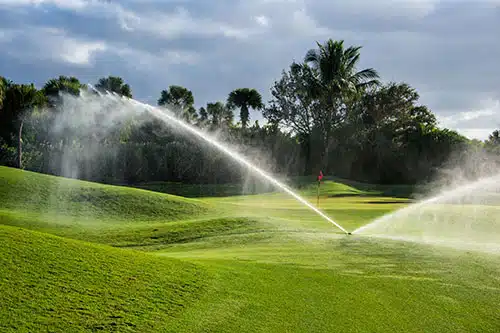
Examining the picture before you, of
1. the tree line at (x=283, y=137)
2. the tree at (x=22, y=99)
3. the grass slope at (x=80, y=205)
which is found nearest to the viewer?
the grass slope at (x=80, y=205)

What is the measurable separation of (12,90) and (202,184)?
19860 millimetres

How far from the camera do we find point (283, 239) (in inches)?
600

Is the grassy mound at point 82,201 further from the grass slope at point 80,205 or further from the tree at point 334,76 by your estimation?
the tree at point 334,76

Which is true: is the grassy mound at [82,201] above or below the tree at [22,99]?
below

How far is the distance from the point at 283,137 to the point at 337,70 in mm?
10184

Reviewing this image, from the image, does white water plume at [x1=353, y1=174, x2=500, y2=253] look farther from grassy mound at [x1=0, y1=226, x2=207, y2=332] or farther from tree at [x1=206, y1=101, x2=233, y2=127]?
tree at [x1=206, y1=101, x2=233, y2=127]

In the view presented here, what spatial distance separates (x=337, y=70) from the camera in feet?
186

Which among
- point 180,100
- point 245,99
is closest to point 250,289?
point 245,99

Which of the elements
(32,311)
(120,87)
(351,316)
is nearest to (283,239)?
(351,316)

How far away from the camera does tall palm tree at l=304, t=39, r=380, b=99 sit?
183ft

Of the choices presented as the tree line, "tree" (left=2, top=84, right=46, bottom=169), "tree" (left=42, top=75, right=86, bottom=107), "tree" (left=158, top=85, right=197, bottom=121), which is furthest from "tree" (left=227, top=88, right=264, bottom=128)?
"tree" (left=2, top=84, right=46, bottom=169)

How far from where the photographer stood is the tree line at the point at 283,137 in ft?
174

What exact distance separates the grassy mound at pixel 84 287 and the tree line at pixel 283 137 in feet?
121

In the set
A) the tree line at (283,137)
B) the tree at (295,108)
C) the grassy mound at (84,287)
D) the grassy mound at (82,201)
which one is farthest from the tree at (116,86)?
the grassy mound at (84,287)
